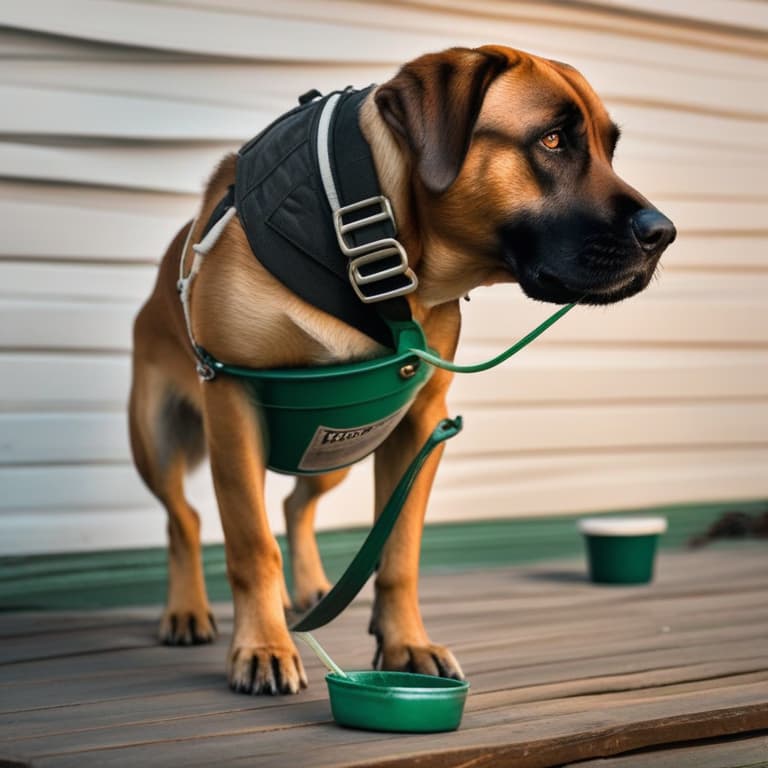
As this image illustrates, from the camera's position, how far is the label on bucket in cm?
306

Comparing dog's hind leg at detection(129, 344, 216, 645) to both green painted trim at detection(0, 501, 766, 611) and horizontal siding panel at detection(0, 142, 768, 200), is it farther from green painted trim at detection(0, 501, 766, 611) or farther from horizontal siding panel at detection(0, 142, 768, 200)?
horizontal siding panel at detection(0, 142, 768, 200)

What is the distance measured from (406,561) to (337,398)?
434mm

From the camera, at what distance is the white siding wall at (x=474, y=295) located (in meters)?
4.09

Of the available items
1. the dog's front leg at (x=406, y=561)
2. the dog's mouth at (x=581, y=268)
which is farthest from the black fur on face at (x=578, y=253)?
the dog's front leg at (x=406, y=561)

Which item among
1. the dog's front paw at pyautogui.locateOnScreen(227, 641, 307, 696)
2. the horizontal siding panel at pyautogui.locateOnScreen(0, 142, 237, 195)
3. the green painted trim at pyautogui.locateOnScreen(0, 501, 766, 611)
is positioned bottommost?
the green painted trim at pyautogui.locateOnScreen(0, 501, 766, 611)

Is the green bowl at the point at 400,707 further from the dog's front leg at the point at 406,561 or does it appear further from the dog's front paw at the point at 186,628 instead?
the dog's front paw at the point at 186,628

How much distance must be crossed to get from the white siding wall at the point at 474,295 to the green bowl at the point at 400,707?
6.15 feet

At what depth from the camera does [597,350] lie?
5.13m

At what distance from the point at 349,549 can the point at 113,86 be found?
173 centimetres

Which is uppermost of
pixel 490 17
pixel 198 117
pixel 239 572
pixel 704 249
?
pixel 490 17

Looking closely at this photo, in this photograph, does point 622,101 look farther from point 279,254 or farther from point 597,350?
point 279,254

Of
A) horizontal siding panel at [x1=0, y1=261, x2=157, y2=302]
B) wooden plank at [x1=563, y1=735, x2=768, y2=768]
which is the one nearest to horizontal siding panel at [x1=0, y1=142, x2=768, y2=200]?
horizontal siding panel at [x1=0, y1=261, x2=157, y2=302]

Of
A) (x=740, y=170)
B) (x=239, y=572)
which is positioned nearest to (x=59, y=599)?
(x=239, y=572)

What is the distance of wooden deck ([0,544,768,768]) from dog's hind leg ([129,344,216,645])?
200 millimetres
